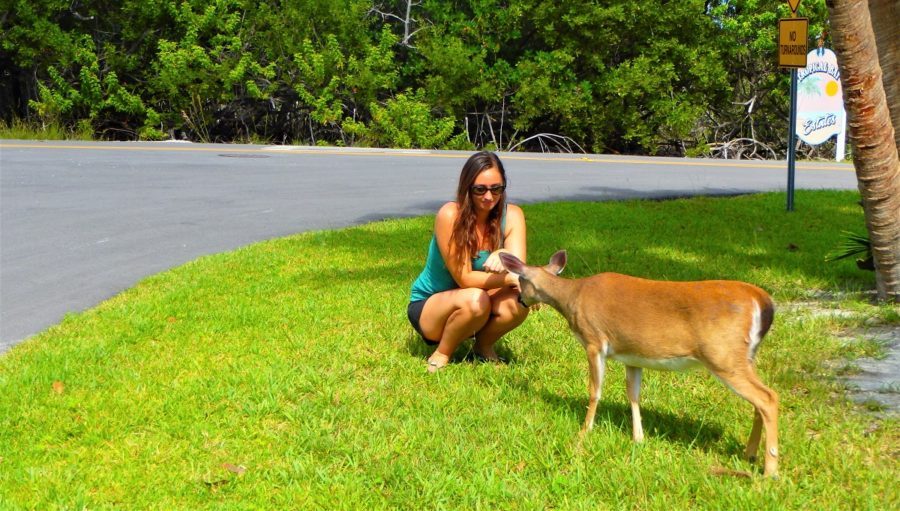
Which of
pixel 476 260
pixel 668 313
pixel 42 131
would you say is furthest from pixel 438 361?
pixel 42 131

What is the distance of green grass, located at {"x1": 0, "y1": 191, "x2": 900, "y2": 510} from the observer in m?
4.04

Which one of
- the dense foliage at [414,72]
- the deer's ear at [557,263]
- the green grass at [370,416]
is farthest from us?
the dense foliage at [414,72]

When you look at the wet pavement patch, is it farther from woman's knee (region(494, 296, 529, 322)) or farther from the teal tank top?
the teal tank top

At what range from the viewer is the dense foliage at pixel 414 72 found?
21250 mm

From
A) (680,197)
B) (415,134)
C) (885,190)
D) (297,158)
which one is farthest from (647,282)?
(415,134)

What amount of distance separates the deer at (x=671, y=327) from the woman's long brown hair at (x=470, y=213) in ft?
2.74

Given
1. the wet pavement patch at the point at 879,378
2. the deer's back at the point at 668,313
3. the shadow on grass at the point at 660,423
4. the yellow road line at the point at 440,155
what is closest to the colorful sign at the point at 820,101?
the yellow road line at the point at 440,155

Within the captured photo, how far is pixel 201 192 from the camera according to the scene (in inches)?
527

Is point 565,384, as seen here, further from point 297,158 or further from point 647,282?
point 297,158

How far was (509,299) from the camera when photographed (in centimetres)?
552

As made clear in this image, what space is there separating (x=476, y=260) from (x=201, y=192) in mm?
8659

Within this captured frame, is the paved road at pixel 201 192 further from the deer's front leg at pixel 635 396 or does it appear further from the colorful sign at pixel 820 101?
the deer's front leg at pixel 635 396

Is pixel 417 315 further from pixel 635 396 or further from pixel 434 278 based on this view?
pixel 635 396

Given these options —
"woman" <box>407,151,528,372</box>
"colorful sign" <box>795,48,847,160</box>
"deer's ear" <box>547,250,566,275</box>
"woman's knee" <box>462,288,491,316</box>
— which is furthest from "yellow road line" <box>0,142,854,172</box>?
"deer's ear" <box>547,250,566,275</box>
